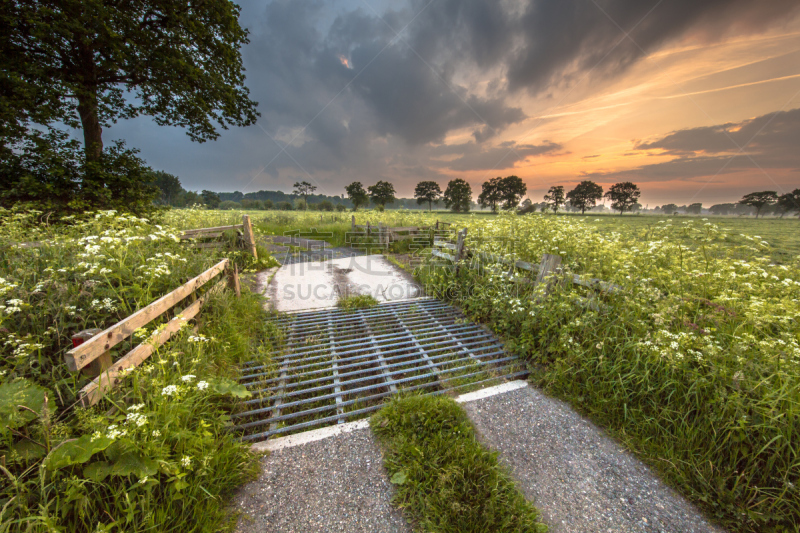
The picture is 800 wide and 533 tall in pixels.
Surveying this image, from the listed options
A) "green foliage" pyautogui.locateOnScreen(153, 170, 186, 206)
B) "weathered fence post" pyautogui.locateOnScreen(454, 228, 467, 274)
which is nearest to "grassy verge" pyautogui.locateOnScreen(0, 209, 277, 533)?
"weathered fence post" pyautogui.locateOnScreen(454, 228, 467, 274)

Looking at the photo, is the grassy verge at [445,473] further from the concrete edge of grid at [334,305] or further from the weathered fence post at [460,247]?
the weathered fence post at [460,247]

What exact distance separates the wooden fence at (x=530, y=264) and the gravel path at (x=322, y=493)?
12.3ft

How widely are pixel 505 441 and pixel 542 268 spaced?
2947 mm

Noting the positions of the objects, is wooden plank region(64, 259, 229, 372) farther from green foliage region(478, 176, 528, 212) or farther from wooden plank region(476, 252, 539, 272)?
green foliage region(478, 176, 528, 212)

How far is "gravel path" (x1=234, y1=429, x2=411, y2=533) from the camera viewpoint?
2023 millimetres

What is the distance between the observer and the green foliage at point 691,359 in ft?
7.19

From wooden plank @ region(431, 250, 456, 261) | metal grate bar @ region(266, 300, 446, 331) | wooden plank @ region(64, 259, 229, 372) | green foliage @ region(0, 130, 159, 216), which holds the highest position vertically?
green foliage @ region(0, 130, 159, 216)

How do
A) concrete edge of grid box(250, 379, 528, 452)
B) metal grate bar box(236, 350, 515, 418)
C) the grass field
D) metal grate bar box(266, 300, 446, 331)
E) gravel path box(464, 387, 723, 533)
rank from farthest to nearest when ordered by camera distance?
metal grate bar box(266, 300, 446, 331) → metal grate bar box(236, 350, 515, 418) → concrete edge of grid box(250, 379, 528, 452) → gravel path box(464, 387, 723, 533) → the grass field

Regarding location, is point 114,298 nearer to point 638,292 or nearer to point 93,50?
point 638,292

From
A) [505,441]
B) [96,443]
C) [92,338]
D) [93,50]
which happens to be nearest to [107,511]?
[96,443]

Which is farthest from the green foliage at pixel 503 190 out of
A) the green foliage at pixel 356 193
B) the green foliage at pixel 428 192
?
the green foliage at pixel 356 193

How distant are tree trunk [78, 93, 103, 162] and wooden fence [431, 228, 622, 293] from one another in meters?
11.0

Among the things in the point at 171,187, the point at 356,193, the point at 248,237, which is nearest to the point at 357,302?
the point at 248,237

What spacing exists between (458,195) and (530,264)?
223 ft
